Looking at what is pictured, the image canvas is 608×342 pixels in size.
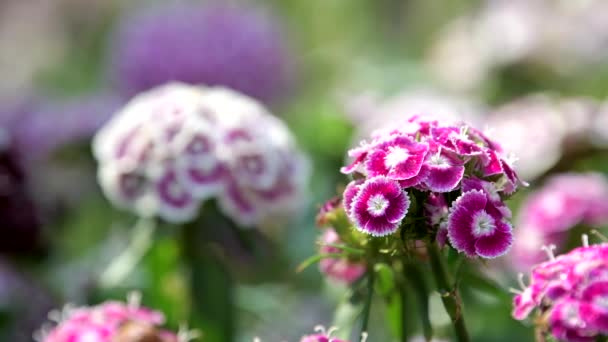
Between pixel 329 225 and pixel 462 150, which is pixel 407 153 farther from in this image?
pixel 329 225

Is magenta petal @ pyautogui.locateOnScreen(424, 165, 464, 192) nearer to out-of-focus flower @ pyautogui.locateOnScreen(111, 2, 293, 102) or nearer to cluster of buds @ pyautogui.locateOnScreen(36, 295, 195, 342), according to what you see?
cluster of buds @ pyautogui.locateOnScreen(36, 295, 195, 342)

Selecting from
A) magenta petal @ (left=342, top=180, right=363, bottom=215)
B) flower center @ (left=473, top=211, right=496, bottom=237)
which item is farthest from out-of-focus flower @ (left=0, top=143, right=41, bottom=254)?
flower center @ (left=473, top=211, right=496, bottom=237)

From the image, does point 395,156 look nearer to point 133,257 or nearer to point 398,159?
point 398,159

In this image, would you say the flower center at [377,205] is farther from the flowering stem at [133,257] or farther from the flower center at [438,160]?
the flowering stem at [133,257]

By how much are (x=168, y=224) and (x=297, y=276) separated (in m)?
0.50

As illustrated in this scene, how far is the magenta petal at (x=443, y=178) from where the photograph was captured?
2.80 feet

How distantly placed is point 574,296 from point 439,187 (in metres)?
0.15

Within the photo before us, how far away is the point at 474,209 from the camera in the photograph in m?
0.86

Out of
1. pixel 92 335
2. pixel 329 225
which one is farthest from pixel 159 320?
pixel 329 225

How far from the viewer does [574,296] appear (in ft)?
2.72

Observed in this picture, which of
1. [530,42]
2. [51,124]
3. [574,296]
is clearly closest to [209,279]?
[574,296]

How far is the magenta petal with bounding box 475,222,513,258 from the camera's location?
0.85m

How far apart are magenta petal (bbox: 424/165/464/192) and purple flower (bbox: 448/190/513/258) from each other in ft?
0.06

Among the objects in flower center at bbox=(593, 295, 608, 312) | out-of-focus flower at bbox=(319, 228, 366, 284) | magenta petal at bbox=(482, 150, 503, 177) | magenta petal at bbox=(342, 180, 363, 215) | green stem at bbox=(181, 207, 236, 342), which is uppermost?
green stem at bbox=(181, 207, 236, 342)
